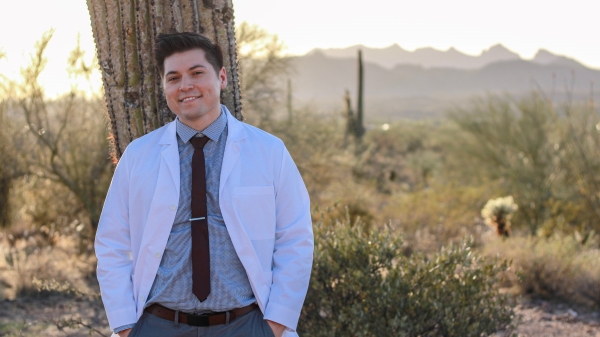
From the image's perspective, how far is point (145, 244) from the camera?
273cm

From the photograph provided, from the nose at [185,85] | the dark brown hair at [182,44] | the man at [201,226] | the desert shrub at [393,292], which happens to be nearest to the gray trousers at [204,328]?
the man at [201,226]

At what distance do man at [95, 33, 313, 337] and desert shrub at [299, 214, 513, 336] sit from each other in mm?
1714

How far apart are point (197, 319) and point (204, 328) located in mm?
45

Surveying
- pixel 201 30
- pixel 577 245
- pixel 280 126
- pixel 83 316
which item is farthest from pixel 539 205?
pixel 201 30

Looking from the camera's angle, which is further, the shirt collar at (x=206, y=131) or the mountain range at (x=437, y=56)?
the mountain range at (x=437, y=56)

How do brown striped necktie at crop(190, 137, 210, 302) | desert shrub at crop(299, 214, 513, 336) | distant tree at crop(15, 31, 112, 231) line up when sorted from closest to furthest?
brown striped necktie at crop(190, 137, 210, 302)
desert shrub at crop(299, 214, 513, 336)
distant tree at crop(15, 31, 112, 231)

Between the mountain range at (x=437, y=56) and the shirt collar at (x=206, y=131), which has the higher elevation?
the mountain range at (x=437, y=56)

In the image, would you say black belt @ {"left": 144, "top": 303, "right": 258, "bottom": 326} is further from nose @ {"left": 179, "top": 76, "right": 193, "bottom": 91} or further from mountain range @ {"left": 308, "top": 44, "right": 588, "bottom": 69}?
mountain range @ {"left": 308, "top": 44, "right": 588, "bottom": 69}

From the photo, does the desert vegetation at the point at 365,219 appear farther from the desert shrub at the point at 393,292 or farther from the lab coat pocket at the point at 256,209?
the lab coat pocket at the point at 256,209

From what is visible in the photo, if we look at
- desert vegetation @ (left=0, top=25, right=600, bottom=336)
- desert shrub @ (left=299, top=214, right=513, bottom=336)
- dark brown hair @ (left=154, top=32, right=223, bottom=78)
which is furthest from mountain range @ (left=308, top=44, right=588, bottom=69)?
dark brown hair @ (left=154, top=32, right=223, bottom=78)

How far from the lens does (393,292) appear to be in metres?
4.47

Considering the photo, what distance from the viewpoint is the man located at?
2.68m

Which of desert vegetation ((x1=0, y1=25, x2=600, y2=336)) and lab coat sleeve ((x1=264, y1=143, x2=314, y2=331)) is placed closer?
lab coat sleeve ((x1=264, y1=143, x2=314, y2=331))

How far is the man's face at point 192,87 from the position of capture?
9.44ft
